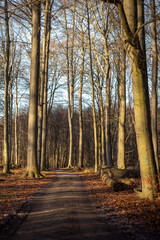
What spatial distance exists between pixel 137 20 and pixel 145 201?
5775mm

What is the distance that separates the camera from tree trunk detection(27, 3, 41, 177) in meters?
14.0

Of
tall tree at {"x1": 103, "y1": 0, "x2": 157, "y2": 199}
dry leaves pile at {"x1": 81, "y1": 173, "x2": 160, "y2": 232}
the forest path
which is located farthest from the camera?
tall tree at {"x1": 103, "y1": 0, "x2": 157, "y2": 199}

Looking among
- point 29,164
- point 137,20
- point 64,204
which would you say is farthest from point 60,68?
point 64,204

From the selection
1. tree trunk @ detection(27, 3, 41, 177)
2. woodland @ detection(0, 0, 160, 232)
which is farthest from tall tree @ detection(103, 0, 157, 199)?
tree trunk @ detection(27, 3, 41, 177)

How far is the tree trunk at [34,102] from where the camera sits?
14.0m

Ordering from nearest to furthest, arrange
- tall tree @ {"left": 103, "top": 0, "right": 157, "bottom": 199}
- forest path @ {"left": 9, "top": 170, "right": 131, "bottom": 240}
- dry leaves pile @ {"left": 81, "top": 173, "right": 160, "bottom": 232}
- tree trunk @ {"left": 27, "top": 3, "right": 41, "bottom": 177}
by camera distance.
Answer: forest path @ {"left": 9, "top": 170, "right": 131, "bottom": 240}, dry leaves pile @ {"left": 81, "top": 173, "right": 160, "bottom": 232}, tall tree @ {"left": 103, "top": 0, "right": 157, "bottom": 199}, tree trunk @ {"left": 27, "top": 3, "right": 41, "bottom": 177}

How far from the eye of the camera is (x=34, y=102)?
569 inches

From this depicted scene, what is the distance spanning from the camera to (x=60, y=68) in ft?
92.3

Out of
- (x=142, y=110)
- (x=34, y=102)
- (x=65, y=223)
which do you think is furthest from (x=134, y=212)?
(x=34, y=102)

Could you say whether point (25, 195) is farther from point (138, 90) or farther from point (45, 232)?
point (138, 90)

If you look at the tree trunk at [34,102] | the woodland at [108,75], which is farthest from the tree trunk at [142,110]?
the tree trunk at [34,102]

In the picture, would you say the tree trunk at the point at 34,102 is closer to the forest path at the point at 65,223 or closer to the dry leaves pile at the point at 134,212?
the forest path at the point at 65,223

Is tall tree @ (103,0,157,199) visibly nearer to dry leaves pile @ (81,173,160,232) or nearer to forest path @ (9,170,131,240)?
dry leaves pile @ (81,173,160,232)

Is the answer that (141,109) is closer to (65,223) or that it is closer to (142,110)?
(142,110)
